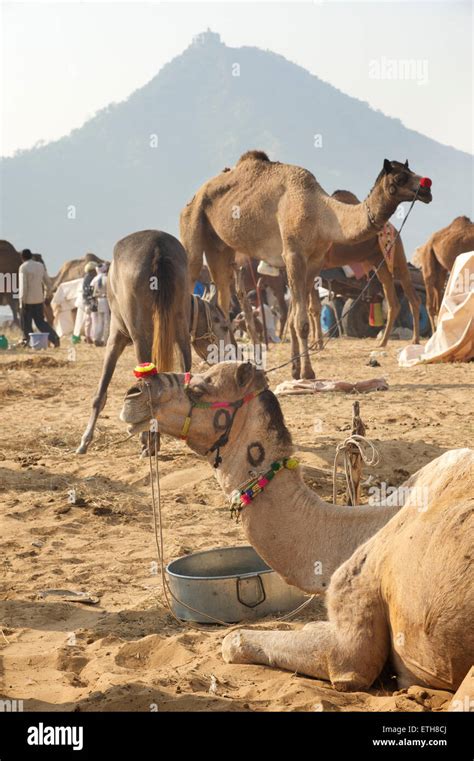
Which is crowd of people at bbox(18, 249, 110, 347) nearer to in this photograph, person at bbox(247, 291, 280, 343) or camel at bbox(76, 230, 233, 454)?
person at bbox(247, 291, 280, 343)

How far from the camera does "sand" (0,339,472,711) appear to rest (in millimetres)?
3479

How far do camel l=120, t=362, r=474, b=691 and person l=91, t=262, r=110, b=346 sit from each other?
18.7m

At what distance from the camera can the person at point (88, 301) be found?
23.2m

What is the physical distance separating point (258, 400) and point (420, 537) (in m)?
1.14

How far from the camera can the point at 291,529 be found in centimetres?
389

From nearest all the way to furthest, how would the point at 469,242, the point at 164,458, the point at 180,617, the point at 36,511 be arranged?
the point at 180,617 < the point at 36,511 < the point at 164,458 < the point at 469,242

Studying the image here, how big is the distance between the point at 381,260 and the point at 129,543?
12.2m

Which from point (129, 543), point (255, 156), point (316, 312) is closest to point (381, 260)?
point (316, 312)

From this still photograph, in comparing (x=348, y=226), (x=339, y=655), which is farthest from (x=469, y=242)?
(x=339, y=655)

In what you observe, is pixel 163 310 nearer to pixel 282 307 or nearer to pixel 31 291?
pixel 31 291

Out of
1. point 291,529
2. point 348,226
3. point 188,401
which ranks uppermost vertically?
point 348,226

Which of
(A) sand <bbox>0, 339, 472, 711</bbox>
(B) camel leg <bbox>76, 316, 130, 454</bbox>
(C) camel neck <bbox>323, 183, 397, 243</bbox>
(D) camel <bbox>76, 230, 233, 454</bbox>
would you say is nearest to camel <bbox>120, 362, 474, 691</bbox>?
(A) sand <bbox>0, 339, 472, 711</bbox>

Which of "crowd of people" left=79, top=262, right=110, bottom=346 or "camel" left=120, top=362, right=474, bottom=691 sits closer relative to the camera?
"camel" left=120, top=362, right=474, bottom=691

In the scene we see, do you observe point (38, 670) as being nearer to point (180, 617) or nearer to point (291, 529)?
point (180, 617)
